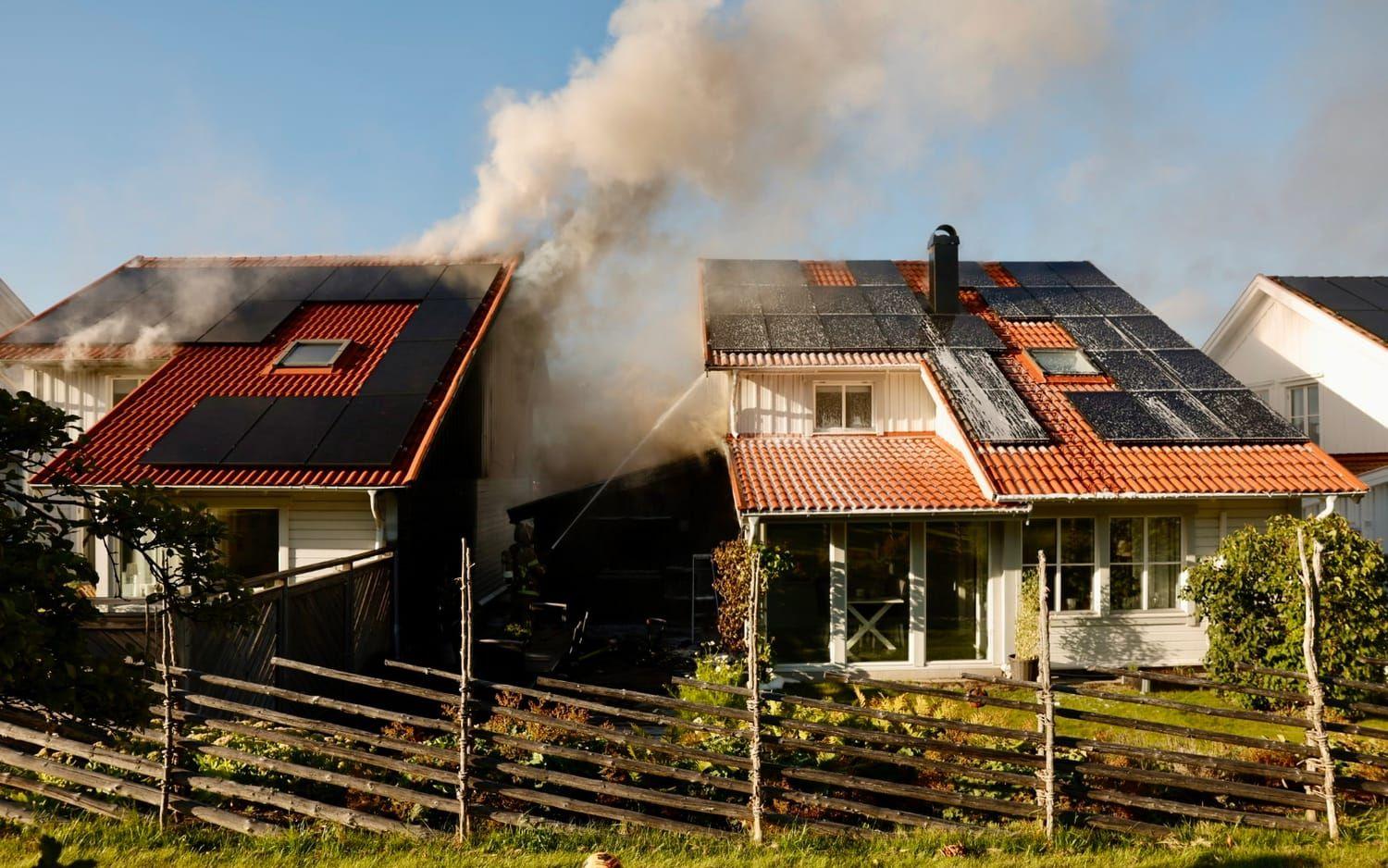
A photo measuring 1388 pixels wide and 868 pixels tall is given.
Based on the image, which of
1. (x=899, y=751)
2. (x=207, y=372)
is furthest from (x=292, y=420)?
(x=899, y=751)

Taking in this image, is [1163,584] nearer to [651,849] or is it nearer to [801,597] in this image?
[801,597]

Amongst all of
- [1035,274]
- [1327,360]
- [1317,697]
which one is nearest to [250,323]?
[1317,697]

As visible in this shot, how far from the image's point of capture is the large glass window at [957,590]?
1342 cm

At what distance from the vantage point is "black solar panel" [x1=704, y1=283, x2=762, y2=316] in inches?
701

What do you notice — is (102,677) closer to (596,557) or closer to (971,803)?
(971,803)

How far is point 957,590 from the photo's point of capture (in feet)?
44.5

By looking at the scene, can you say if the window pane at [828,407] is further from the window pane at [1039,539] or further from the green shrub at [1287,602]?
the green shrub at [1287,602]

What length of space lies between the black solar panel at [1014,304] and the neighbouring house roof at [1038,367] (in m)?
0.05

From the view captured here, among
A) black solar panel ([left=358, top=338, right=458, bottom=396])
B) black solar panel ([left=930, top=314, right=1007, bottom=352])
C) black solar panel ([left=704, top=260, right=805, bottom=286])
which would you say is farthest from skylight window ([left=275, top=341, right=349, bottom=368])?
black solar panel ([left=930, top=314, right=1007, bottom=352])

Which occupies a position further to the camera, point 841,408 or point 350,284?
point 350,284

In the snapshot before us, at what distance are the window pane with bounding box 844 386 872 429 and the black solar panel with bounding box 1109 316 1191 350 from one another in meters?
6.37

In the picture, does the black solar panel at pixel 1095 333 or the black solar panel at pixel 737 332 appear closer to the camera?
the black solar panel at pixel 737 332

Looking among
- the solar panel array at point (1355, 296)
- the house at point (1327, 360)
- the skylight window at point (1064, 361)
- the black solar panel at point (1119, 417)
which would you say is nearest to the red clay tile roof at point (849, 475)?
the black solar panel at point (1119, 417)

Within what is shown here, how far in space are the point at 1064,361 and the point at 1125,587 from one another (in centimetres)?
527
